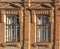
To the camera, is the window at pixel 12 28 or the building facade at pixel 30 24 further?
the window at pixel 12 28

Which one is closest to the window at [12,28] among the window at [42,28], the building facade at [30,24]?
the building facade at [30,24]

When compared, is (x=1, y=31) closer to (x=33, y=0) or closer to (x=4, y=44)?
(x=4, y=44)

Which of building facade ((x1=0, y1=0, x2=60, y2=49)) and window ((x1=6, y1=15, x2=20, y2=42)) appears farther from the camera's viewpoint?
window ((x1=6, y1=15, x2=20, y2=42))

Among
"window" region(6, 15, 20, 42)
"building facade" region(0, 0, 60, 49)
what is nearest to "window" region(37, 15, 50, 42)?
"building facade" region(0, 0, 60, 49)

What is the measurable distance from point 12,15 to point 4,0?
133 cm

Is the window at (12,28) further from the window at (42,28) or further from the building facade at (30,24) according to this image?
the window at (42,28)

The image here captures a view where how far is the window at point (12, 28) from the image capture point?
2705 cm

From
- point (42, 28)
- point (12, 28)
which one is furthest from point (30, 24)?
point (12, 28)

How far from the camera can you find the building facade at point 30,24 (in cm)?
2672

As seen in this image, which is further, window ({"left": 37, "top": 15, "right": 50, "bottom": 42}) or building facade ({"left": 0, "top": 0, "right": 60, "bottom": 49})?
window ({"left": 37, "top": 15, "right": 50, "bottom": 42})

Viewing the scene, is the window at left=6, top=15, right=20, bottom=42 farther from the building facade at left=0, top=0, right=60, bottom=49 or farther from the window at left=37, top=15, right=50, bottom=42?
the window at left=37, top=15, right=50, bottom=42

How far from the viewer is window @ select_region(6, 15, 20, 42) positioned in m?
27.0

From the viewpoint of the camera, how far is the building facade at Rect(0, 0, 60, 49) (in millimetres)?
26719

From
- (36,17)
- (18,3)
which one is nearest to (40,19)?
(36,17)
